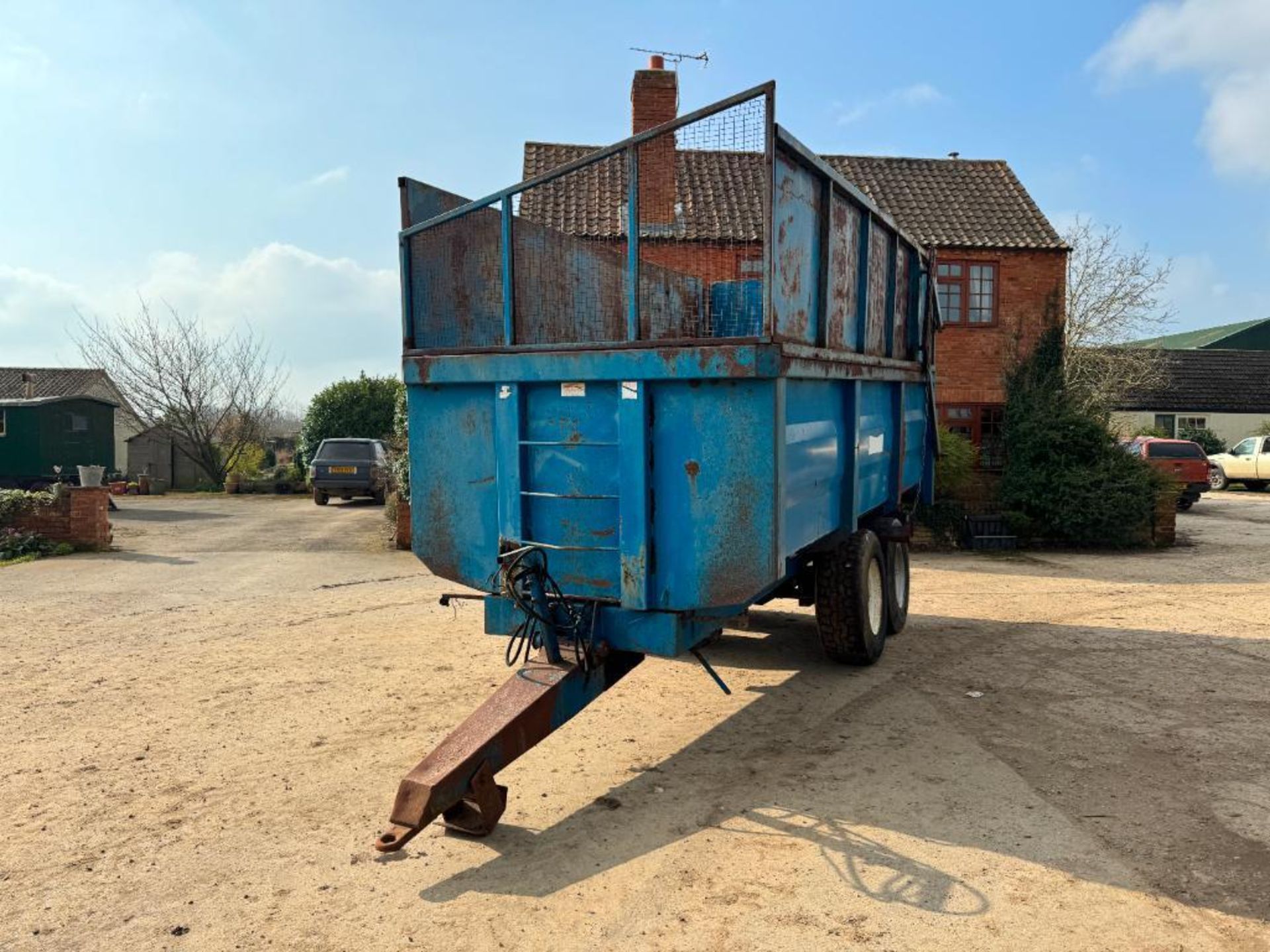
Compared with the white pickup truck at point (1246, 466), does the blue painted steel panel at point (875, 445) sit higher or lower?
higher

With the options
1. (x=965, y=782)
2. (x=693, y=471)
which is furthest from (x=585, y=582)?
(x=965, y=782)

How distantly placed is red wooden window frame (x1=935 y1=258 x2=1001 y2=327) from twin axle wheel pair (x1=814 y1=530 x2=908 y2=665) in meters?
12.0

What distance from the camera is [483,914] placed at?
10.7 ft

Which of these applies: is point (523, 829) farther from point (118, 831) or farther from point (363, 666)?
point (363, 666)

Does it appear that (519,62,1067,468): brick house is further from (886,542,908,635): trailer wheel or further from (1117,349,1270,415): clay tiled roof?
(1117,349,1270,415): clay tiled roof

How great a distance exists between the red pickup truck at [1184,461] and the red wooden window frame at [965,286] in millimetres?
5250

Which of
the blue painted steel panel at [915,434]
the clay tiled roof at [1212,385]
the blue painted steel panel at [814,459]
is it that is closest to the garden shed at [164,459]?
the blue painted steel panel at [915,434]

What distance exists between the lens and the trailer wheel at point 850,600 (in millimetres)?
5984

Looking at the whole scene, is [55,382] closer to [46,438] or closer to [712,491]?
[46,438]

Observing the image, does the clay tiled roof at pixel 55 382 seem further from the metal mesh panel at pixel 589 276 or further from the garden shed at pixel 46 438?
the metal mesh panel at pixel 589 276

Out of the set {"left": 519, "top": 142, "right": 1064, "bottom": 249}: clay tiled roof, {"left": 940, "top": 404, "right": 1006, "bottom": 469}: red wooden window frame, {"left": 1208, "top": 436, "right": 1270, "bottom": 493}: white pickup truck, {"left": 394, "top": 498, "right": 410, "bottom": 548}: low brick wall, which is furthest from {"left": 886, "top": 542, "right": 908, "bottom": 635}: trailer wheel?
{"left": 1208, "top": 436, "right": 1270, "bottom": 493}: white pickup truck

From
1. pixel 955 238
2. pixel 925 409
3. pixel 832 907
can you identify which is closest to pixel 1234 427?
pixel 955 238

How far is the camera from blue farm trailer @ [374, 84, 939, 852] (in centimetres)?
402

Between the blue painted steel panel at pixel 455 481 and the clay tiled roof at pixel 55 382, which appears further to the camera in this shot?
the clay tiled roof at pixel 55 382
